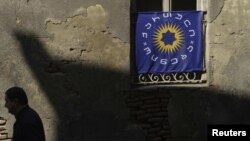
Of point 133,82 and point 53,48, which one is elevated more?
point 53,48

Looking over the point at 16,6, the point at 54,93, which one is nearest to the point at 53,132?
the point at 54,93

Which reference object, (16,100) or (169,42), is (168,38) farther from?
(16,100)

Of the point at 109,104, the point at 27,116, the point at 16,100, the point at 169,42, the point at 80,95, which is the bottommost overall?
the point at 109,104

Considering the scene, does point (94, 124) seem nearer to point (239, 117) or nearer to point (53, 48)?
point (53, 48)

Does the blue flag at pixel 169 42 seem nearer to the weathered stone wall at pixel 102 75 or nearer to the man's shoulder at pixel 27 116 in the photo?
the weathered stone wall at pixel 102 75

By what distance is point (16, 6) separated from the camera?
24.5 ft

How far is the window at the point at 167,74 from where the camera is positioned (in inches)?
315

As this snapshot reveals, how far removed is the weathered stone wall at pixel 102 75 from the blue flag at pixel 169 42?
21 centimetres

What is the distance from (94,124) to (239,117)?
2004 mm

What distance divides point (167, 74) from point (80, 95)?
1.23 m

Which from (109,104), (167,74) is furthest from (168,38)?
(109,104)

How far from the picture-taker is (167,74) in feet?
26.5

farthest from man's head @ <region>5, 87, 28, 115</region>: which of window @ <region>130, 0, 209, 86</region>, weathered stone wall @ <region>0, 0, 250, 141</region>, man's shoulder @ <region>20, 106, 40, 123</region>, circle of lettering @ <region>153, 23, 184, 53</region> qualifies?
circle of lettering @ <region>153, 23, 184, 53</region>

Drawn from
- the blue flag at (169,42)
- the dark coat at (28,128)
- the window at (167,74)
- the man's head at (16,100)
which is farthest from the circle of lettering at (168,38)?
the dark coat at (28,128)
